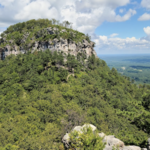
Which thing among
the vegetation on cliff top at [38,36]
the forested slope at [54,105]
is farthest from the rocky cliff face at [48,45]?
the forested slope at [54,105]

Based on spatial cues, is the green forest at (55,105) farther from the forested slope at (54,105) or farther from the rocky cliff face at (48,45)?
the rocky cliff face at (48,45)

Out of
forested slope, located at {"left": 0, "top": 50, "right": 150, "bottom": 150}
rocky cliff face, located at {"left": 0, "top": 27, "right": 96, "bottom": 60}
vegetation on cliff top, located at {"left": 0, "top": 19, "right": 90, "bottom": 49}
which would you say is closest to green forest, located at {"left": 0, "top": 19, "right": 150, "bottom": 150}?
forested slope, located at {"left": 0, "top": 50, "right": 150, "bottom": 150}

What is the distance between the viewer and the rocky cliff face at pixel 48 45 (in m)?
84.6

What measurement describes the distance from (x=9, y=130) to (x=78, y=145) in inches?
990

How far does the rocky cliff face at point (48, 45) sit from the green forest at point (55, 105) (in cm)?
538

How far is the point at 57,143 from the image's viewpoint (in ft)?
106

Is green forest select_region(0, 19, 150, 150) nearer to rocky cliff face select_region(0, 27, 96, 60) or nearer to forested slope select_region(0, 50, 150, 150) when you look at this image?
forested slope select_region(0, 50, 150, 150)

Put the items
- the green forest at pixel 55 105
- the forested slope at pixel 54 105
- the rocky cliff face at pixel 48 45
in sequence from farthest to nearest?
the rocky cliff face at pixel 48 45 < the forested slope at pixel 54 105 < the green forest at pixel 55 105

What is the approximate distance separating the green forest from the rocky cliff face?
538cm

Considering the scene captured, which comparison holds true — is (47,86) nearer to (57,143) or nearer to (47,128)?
(47,128)

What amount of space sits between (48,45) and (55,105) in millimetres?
50852

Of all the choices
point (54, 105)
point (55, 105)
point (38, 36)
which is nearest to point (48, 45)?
point (38, 36)

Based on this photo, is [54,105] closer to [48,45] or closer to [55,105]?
[55,105]

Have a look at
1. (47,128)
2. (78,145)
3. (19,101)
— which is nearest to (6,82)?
(19,101)
